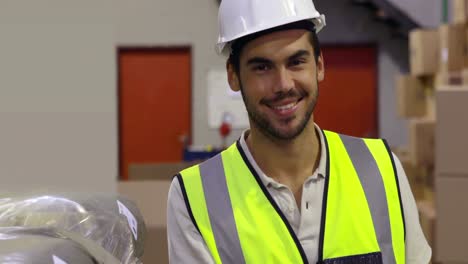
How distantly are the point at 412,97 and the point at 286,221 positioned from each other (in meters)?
4.25

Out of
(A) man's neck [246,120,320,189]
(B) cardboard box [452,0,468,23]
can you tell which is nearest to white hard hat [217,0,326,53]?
(A) man's neck [246,120,320,189]

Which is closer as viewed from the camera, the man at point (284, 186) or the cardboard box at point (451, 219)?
the man at point (284, 186)

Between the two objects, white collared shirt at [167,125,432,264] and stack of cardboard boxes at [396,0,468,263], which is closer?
white collared shirt at [167,125,432,264]

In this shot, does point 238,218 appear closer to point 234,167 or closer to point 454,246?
point 234,167

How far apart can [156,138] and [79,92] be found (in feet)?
3.21

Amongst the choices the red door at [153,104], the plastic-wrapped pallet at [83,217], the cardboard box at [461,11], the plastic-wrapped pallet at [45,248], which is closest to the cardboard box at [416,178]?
the cardboard box at [461,11]

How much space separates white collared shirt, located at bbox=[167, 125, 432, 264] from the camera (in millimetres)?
1499

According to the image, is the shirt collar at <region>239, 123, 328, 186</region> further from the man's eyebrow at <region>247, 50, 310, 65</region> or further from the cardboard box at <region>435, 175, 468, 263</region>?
the cardboard box at <region>435, 175, 468, 263</region>

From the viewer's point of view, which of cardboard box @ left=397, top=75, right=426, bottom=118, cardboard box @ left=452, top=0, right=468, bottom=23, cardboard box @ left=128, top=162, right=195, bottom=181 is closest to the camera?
cardboard box @ left=128, top=162, right=195, bottom=181

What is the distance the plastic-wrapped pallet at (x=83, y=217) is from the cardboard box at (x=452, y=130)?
A: 8.64 feet

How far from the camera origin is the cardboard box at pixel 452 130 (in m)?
3.72

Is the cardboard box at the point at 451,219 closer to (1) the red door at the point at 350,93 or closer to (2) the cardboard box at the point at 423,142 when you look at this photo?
(2) the cardboard box at the point at 423,142

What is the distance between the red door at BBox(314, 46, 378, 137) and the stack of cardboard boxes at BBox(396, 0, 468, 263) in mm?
1680

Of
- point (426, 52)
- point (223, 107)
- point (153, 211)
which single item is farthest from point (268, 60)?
point (223, 107)
